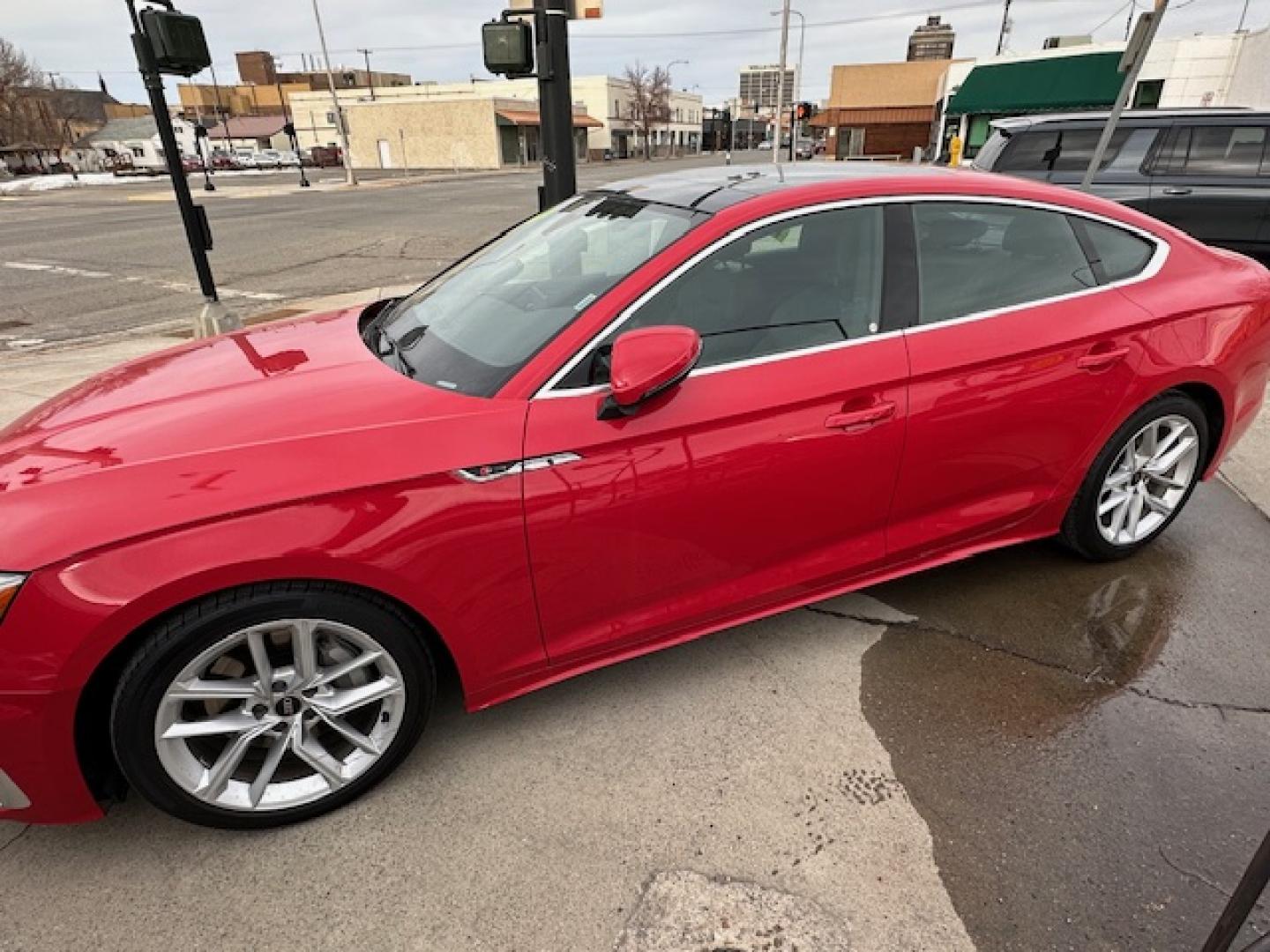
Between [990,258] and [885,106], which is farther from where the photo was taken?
[885,106]

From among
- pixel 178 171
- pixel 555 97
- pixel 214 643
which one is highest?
pixel 555 97

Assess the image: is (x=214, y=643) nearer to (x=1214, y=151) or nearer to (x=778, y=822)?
(x=778, y=822)

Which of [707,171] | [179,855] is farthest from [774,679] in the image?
[707,171]

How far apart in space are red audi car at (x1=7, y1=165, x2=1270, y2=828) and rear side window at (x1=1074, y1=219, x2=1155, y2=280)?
0.01 m

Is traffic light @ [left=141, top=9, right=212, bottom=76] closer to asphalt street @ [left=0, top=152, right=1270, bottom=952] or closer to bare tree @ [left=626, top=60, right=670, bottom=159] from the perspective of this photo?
asphalt street @ [left=0, top=152, right=1270, bottom=952]

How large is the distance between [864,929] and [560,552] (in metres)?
1.17

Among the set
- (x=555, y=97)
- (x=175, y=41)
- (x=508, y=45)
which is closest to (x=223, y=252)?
(x=175, y=41)

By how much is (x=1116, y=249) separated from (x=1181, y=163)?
628cm

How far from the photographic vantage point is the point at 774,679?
2682 mm

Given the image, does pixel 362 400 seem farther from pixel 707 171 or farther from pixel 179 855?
pixel 707 171

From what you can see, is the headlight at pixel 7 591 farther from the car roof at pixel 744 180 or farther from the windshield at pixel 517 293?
the car roof at pixel 744 180

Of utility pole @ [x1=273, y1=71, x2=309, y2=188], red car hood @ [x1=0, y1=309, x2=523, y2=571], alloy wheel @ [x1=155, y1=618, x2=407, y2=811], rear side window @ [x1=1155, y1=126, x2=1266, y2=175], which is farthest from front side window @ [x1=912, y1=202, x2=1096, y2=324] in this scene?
utility pole @ [x1=273, y1=71, x2=309, y2=188]

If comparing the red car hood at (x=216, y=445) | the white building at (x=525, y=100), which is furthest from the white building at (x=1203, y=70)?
the white building at (x=525, y=100)

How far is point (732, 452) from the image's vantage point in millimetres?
2254
